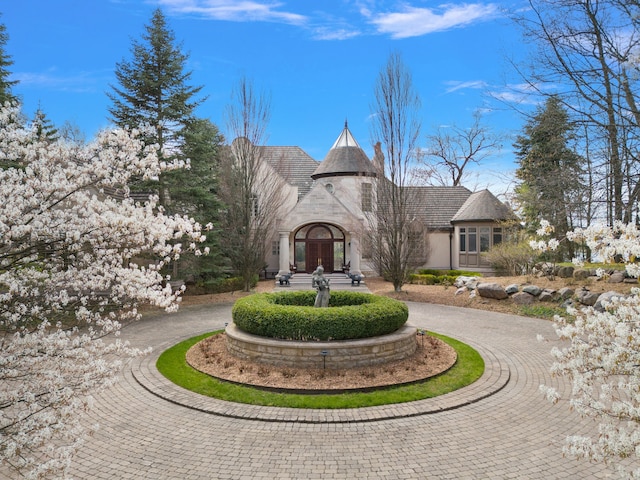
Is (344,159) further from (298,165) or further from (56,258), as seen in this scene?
(56,258)

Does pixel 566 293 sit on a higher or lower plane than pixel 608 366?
lower

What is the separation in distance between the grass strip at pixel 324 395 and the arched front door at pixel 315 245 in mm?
17449

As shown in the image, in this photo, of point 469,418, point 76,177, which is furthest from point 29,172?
point 469,418

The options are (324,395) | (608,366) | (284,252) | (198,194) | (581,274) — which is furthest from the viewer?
(284,252)

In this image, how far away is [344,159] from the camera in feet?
90.1

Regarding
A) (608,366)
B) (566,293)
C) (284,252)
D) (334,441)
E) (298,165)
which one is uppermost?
(298,165)

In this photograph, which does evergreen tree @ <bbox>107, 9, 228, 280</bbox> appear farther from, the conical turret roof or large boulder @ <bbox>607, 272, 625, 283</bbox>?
large boulder @ <bbox>607, 272, 625, 283</bbox>

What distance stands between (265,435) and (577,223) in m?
13.0

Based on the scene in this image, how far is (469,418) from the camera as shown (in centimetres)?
668

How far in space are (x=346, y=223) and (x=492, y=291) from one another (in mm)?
9800

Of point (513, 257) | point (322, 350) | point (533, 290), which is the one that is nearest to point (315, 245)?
point (513, 257)

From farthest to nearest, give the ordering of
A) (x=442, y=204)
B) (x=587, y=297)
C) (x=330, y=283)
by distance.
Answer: (x=442, y=204) < (x=330, y=283) < (x=587, y=297)

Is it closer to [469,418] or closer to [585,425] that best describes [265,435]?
[469,418]

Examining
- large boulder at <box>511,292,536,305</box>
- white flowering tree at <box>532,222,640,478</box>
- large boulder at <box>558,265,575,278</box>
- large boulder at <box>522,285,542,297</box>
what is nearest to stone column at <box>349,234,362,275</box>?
large boulder at <box>511,292,536,305</box>
